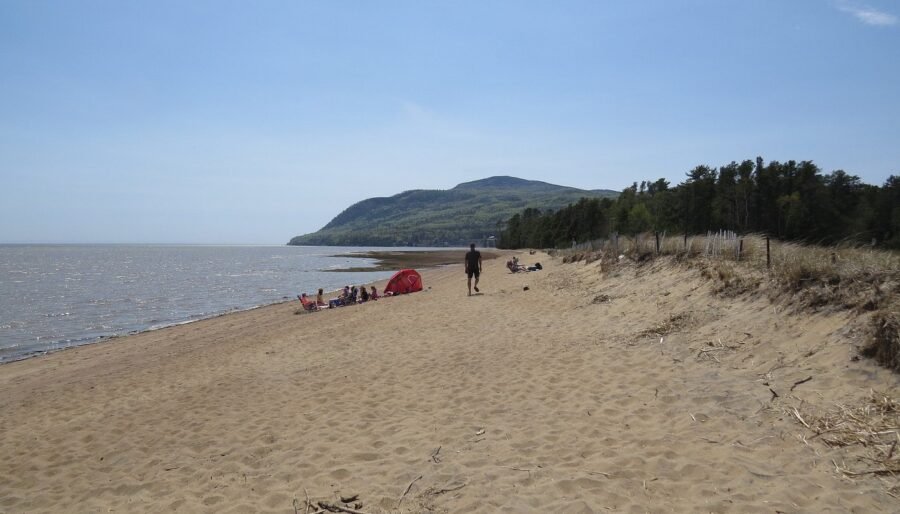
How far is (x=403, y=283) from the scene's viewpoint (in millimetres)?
22172

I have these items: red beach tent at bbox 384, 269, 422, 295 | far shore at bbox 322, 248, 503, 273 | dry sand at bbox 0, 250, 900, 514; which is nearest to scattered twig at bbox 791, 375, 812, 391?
dry sand at bbox 0, 250, 900, 514

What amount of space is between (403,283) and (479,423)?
655 inches

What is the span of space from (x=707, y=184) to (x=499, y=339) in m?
48.6

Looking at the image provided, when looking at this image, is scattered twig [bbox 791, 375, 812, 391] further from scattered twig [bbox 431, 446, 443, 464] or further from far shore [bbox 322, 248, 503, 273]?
far shore [bbox 322, 248, 503, 273]

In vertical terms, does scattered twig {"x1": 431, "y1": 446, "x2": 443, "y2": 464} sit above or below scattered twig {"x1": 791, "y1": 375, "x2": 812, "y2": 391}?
below

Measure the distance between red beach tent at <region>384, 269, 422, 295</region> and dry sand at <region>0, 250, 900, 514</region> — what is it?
420 inches

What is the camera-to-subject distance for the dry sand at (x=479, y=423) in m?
4.09

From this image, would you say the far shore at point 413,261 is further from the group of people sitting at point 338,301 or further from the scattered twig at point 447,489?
the scattered twig at point 447,489

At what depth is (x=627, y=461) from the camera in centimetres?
446

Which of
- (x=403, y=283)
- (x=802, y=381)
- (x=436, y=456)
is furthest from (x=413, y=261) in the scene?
(x=436, y=456)

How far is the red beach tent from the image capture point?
2175cm

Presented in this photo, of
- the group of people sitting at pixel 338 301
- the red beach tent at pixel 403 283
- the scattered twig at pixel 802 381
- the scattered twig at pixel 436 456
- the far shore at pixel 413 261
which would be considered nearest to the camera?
the scattered twig at pixel 436 456

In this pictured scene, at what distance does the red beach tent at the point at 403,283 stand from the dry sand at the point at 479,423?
35.0 feet

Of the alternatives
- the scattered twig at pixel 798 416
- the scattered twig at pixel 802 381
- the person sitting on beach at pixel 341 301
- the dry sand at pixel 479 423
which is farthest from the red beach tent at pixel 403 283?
the scattered twig at pixel 798 416
